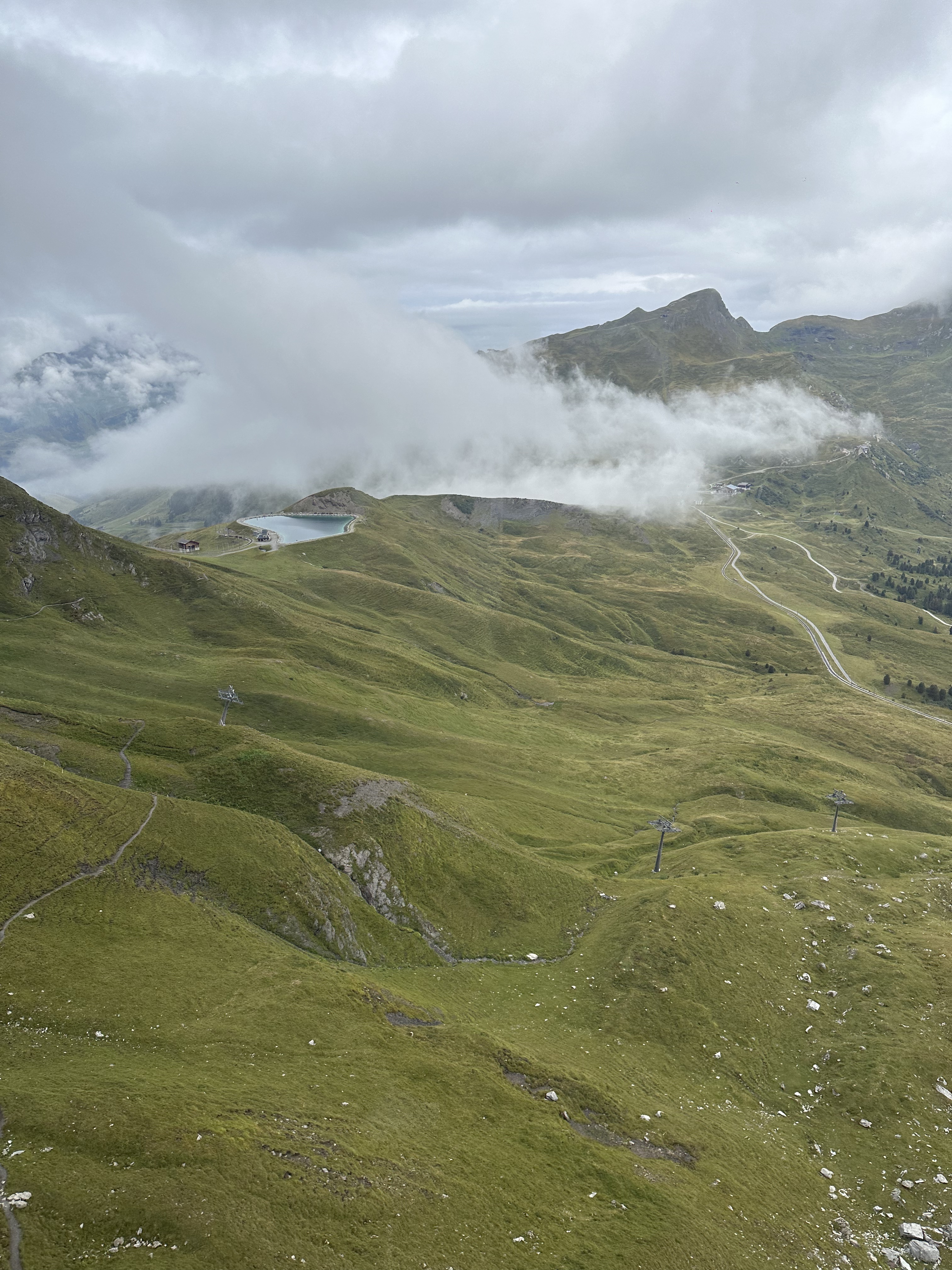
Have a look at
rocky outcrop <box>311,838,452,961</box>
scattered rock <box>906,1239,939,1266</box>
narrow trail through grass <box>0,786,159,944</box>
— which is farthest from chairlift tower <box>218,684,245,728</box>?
scattered rock <box>906,1239,939,1266</box>

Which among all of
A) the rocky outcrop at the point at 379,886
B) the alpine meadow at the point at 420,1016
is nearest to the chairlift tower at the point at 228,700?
the alpine meadow at the point at 420,1016

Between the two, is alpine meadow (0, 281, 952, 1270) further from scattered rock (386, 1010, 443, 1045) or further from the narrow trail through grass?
scattered rock (386, 1010, 443, 1045)

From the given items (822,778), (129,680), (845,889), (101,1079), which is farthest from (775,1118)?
(822,778)

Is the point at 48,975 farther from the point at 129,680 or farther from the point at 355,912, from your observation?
the point at 129,680

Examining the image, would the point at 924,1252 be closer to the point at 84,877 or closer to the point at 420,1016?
the point at 420,1016

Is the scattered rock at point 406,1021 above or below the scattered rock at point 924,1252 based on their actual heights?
above

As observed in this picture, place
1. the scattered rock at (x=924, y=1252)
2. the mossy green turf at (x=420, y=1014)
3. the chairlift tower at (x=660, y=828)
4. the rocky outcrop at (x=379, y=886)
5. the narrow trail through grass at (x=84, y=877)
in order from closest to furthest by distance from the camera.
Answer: the mossy green turf at (x=420, y=1014) < the scattered rock at (x=924, y=1252) < the narrow trail through grass at (x=84, y=877) < the rocky outcrop at (x=379, y=886) < the chairlift tower at (x=660, y=828)

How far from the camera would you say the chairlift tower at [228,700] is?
110062 mm

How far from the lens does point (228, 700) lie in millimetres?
113312

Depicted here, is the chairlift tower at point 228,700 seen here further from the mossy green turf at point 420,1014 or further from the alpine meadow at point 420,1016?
the mossy green turf at point 420,1014

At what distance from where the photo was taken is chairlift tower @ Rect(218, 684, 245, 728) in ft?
361

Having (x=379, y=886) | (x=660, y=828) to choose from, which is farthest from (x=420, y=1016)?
(x=660, y=828)

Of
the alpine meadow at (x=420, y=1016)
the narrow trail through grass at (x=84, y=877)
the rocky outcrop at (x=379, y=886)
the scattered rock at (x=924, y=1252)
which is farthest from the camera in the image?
the rocky outcrop at (x=379, y=886)

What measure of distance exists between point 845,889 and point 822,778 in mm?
101308
